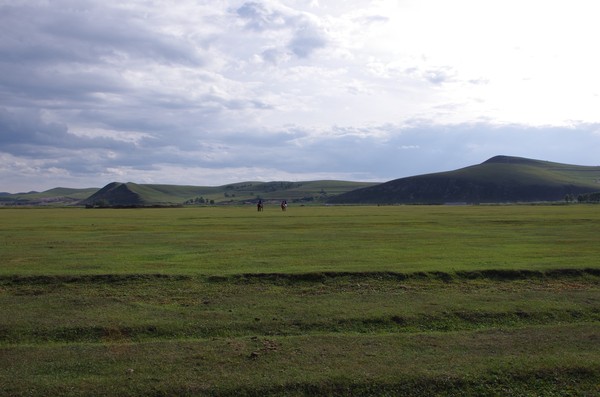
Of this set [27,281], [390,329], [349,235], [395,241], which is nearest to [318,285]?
[390,329]

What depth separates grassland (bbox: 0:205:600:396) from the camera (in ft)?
39.7

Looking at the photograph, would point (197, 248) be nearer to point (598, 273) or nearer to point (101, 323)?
point (101, 323)

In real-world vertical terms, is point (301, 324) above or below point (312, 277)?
below

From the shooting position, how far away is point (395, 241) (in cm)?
3831

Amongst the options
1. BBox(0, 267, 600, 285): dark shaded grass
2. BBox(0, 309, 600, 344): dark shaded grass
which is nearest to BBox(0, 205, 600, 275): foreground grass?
BBox(0, 267, 600, 285): dark shaded grass

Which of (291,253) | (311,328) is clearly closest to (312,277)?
(311,328)

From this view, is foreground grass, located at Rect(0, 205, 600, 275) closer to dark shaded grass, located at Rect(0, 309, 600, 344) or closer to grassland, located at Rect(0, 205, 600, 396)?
grassland, located at Rect(0, 205, 600, 396)

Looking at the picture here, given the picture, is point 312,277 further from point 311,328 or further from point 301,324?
point 311,328

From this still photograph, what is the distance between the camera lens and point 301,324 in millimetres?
16094

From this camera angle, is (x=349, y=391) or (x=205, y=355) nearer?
(x=349, y=391)

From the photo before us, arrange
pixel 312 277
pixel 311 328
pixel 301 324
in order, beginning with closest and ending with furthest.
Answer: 1. pixel 311 328
2. pixel 301 324
3. pixel 312 277

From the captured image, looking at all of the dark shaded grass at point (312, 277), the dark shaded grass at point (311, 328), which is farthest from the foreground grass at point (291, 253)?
the dark shaded grass at point (311, 328)

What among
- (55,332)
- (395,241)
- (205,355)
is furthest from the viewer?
(395,241)

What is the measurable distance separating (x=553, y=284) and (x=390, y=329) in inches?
412
